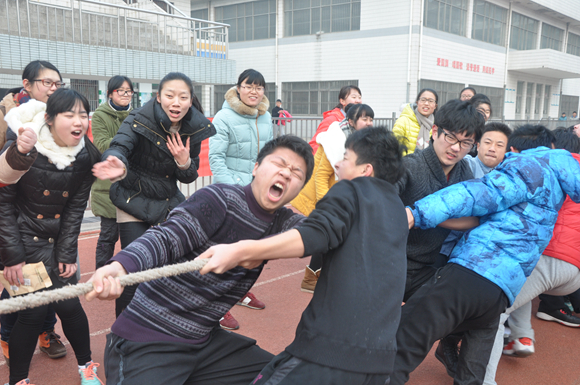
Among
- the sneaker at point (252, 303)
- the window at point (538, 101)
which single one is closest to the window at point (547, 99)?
the window at point (538, 101)

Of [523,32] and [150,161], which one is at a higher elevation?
[523,32]

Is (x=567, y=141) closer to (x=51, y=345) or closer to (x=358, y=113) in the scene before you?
(x=358, y=113)

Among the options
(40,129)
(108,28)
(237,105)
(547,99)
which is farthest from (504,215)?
(547,99)

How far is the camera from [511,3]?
86.6 feet

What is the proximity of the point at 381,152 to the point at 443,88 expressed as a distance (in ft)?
74.0

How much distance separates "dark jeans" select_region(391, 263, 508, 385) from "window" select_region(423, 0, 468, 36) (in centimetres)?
2067

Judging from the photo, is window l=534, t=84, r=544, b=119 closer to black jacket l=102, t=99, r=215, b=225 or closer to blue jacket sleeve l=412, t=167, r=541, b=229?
blue jacket sleeve l=412, t=167, r=541, b=229

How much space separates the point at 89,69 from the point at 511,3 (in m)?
23.9

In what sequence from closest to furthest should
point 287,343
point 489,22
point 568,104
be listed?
point 287,343, point 489,22, point 568,104

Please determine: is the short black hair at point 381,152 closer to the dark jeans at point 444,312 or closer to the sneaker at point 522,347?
the dark jeans at point 444,312

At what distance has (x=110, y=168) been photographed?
260cm

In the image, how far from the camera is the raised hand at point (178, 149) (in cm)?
319

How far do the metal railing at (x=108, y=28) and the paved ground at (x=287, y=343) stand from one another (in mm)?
8718

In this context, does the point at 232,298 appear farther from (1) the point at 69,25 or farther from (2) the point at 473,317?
(1) the point at 69,25
